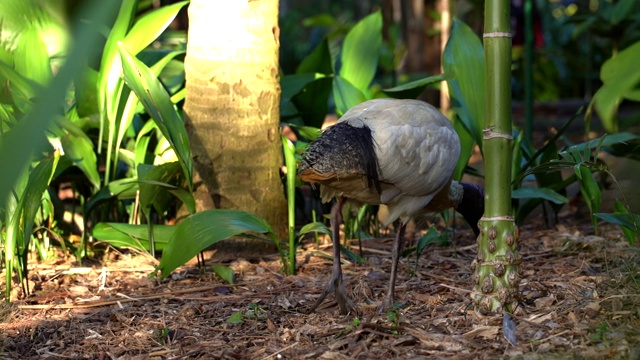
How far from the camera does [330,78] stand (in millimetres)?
5020

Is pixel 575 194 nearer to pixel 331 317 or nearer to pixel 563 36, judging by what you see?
pixel 331 317

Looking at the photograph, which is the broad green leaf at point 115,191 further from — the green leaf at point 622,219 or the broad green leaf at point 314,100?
the green leaf at point 622,219

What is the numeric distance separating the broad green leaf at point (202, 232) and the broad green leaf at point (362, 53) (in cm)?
178

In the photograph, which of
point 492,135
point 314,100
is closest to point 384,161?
point 492,135

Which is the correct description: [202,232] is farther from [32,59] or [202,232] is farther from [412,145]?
[32,59]

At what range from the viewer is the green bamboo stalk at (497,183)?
2.83 meters

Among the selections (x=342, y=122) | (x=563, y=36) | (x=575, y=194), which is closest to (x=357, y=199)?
(x=342, y=122)

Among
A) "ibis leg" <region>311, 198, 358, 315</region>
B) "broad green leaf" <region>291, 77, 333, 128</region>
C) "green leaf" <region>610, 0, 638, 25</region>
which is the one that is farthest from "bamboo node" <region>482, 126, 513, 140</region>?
"green leaf" <region>610, 0, 638, 25</region>

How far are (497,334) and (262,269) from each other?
5.10 ft

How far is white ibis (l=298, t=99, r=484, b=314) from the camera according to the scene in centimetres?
308

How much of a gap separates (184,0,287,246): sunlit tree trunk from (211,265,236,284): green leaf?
432 mm


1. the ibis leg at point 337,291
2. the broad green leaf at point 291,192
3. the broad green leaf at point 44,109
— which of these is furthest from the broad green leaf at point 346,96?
the broad green leaf at point 44,109

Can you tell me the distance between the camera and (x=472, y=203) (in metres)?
4.01

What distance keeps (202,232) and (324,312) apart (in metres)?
0.72
